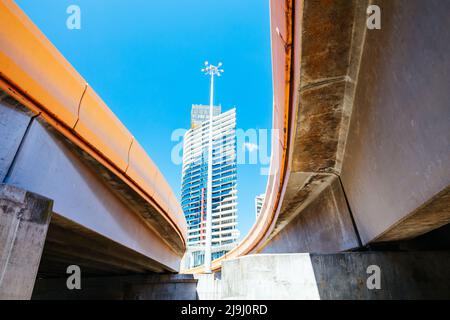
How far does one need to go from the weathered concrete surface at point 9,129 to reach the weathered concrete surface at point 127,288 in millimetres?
10058

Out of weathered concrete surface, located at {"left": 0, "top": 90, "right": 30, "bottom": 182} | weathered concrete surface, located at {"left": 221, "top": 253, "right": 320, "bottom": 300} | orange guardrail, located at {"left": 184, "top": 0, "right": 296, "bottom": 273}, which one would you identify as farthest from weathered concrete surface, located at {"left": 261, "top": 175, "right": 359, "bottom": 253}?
weathered concrete surface, located at {"left": 0, "top": 90, "right": 30, "bottom": 182}

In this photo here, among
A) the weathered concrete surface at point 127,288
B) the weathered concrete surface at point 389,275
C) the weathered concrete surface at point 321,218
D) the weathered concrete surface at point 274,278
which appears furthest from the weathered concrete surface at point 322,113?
the weathered concrete surface at point 127,288

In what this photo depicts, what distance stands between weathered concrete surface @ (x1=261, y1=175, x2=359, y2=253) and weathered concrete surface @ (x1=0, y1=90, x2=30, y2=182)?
3.86m

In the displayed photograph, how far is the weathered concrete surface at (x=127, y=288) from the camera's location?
1120cm

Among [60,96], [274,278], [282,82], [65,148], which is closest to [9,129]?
[60,96]

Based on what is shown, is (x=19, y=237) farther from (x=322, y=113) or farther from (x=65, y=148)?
(x=322, y=113)

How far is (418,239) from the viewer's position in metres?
4.99

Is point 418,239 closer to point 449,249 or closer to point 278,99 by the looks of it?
point 449,249

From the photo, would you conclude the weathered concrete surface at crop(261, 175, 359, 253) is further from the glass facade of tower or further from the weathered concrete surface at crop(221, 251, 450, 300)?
the glass facade of tower

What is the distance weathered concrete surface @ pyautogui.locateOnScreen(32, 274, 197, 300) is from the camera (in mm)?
11203

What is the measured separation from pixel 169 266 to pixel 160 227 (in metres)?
3.57

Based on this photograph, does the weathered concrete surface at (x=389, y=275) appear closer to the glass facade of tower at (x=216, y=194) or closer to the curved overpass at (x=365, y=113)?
the curved overpass at (x=365, y=113)

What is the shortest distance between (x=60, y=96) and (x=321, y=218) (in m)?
5.10
